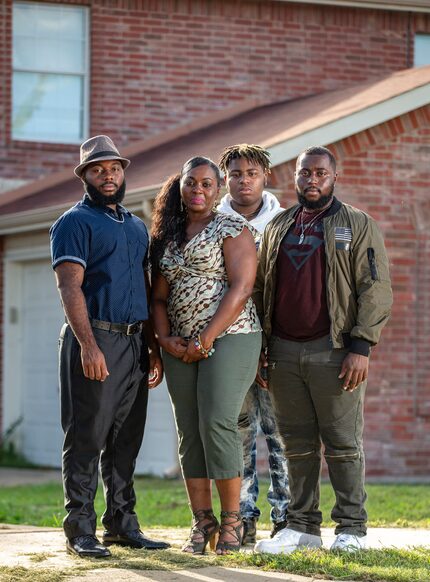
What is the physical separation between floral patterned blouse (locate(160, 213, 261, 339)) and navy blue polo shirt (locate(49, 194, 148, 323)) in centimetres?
22

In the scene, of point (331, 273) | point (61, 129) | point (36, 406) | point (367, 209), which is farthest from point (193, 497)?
point (61, 129)

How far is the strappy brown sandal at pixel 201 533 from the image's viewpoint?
20.8ft

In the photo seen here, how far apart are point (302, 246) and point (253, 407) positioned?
1.04 metres

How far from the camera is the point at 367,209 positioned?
38.9 ft

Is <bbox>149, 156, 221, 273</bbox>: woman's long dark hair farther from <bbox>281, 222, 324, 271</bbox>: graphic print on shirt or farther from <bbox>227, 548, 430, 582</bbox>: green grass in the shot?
<bbox>227, 548, 430, 582</bbox>: green grass

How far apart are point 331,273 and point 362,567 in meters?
1.48

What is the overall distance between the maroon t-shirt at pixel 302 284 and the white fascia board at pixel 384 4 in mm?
10150

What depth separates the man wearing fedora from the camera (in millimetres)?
6230

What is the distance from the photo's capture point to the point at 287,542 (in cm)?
643

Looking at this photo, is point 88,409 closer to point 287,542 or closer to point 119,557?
point 119,557

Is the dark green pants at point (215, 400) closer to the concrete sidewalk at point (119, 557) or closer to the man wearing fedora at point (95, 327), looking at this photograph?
the man wearing fedora at point (95, 327)

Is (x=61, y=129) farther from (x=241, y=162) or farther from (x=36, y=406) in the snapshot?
(x=241, y=162)

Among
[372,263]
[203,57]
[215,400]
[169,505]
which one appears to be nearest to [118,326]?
[215,400]

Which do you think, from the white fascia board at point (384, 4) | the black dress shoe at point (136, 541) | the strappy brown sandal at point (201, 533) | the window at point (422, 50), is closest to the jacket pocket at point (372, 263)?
the strappy brown sandal at point (201, 533)
